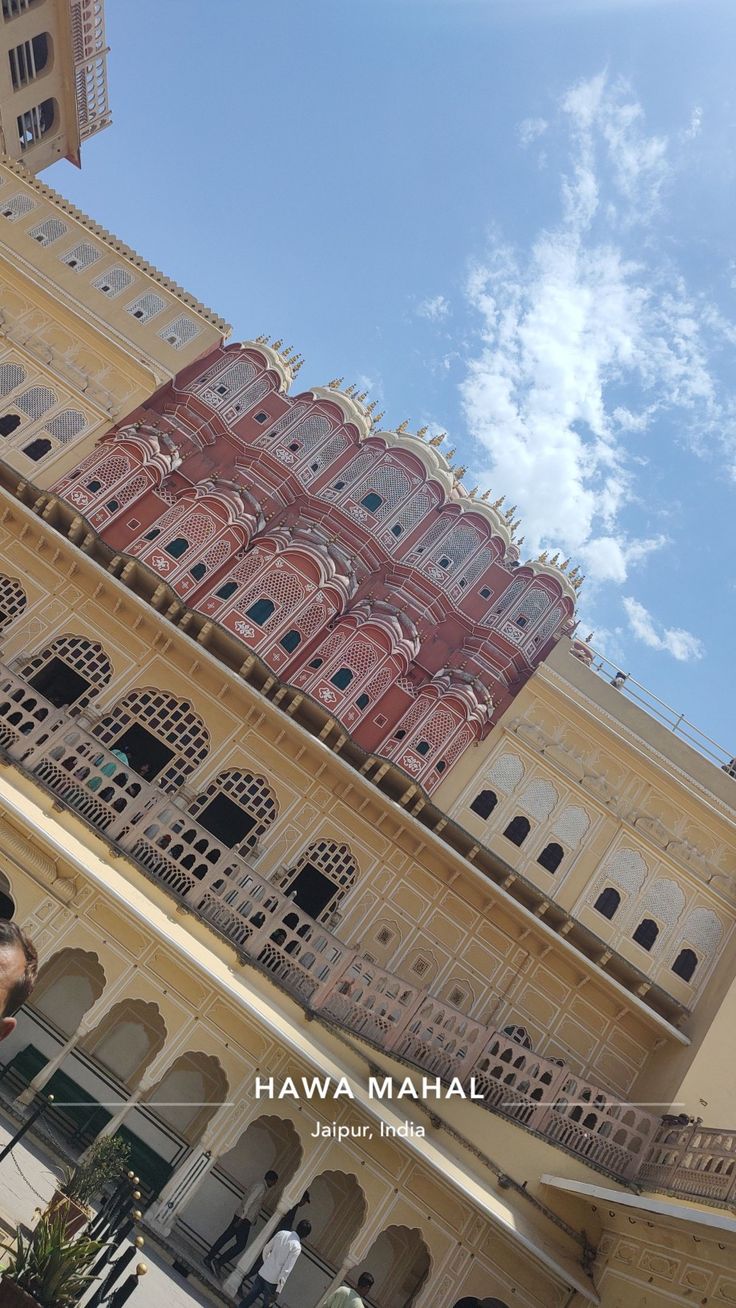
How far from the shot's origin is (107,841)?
11180 mm

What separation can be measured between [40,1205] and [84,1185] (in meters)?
0.79

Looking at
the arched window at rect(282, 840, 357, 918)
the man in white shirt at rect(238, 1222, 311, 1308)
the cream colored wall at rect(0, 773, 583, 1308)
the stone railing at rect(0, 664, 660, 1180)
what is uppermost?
the arched window at rect(282, 840, 357, 918)

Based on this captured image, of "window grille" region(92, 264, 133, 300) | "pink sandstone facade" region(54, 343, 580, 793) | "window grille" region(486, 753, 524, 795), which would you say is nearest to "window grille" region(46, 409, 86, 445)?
"pink sandstone facade" region(54, 343, 580, 793)

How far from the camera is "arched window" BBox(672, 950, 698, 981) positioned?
1628 cm

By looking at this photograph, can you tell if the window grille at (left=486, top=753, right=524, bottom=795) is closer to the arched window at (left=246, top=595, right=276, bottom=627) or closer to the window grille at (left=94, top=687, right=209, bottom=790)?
the arched window at (left=246, top=595, right=276, bottom=627)

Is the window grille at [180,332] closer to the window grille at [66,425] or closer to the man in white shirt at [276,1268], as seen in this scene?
the window grille at [66,425]

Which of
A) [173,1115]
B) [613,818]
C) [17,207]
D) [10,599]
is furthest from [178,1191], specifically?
[17,207]

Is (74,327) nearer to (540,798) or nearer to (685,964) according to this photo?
(540,798)

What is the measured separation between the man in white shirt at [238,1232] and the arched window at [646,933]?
823 centimetres

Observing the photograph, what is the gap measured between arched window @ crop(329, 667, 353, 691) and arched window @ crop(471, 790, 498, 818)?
341cm

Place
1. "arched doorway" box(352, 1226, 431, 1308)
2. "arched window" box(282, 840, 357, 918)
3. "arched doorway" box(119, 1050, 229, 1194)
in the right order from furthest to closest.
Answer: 1. "arched window" box(282, 840, 357, 918)
2. "arched doorway" box(352, 1226, 431, 1308)
3. "arched doorway" box(119, 1050, 229, 1194)

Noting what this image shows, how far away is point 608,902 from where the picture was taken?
652 inches

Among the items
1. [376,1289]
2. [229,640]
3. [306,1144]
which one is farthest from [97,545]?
[376,1289]

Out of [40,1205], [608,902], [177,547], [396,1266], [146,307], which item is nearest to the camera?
[40,1205]
